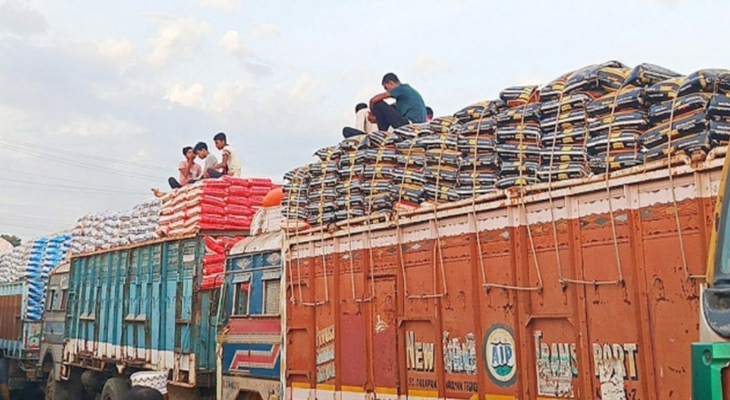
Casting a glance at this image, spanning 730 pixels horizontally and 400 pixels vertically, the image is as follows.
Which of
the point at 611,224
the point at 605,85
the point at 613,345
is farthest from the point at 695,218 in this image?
the point at 605,85

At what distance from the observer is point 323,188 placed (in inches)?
280

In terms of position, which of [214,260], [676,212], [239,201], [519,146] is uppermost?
[239,201]

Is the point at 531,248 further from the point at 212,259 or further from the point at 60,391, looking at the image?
the point at 60,391

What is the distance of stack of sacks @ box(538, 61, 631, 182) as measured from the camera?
4605 millimetres

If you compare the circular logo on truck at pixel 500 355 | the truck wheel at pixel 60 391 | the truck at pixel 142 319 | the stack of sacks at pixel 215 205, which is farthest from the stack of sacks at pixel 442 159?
the truck wheel at pixel 60 391

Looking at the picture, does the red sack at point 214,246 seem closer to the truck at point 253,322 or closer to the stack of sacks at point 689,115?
the truck at point 253,322

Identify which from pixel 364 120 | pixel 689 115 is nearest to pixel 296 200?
pixel 364 120

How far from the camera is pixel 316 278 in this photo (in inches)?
277

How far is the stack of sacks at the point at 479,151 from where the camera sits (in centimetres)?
530

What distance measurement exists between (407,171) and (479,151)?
2.92 ft

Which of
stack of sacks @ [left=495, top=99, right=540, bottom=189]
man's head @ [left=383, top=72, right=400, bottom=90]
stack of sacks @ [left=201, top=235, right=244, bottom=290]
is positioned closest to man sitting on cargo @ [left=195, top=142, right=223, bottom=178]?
stack of sacks @ [left=201, top=235, right=244, bottom=290]

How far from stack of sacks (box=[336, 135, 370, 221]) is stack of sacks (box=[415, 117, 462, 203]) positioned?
522 millimetres

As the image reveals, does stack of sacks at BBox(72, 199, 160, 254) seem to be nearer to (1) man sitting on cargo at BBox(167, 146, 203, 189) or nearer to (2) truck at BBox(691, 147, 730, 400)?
(1) man sitting on cargo at BBox(167, 146, 203, 189)

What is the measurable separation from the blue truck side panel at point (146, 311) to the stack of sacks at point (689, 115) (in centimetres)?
639
